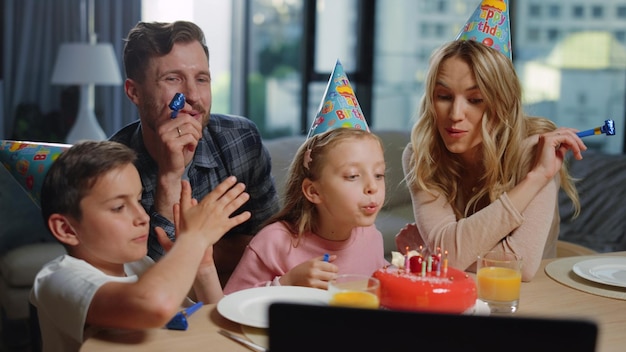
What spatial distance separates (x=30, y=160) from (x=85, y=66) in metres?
2.91

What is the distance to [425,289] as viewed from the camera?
1304 millimetres

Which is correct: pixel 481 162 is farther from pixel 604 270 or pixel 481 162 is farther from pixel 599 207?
pixel 599 207

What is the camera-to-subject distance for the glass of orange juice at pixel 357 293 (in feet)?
4.08

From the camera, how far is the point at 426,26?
17.8 feet

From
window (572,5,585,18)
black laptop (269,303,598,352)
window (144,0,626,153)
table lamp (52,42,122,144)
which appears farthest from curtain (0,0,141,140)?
black laptop (269,303,598,352)

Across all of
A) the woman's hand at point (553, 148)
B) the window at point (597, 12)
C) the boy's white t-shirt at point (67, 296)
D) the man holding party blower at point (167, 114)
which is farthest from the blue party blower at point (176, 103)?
the window at point (597, 12)

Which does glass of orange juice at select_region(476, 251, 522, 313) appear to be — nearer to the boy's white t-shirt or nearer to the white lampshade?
the boy's white t-shirt

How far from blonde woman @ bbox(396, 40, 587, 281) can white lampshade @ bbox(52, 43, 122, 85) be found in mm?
2680

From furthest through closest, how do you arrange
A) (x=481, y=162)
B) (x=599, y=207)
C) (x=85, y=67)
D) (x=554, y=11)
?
(x=554, y=11)
(x=85, y=67)
(x=599, y=207)
(x=481, y=162)

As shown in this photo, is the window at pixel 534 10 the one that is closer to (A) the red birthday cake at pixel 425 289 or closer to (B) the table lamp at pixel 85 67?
(B) the table lamp at pixel 85 67

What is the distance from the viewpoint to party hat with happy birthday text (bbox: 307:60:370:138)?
167 centimetres

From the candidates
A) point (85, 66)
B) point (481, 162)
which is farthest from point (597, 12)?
point (481, 162)

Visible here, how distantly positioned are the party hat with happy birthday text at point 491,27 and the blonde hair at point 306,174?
1.33 feet

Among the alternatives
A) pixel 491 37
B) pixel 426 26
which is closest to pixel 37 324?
pixel 491 37
